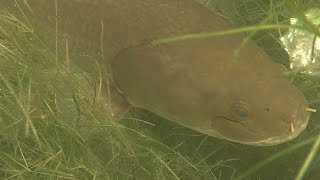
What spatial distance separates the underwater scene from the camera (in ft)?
8.74

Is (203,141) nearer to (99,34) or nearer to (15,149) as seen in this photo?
(99,34)

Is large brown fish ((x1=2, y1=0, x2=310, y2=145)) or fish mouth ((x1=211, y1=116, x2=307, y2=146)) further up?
large brown fish ((x1=2, y1=0, x2=310, y2=145))

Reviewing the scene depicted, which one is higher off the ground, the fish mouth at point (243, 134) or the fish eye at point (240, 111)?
the fish eye at point (240, 111)

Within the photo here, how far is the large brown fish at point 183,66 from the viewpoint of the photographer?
264cm

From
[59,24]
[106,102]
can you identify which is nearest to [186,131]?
[106,102]

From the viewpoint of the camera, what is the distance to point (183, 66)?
9.32 feet

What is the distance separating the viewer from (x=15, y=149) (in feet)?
8.61

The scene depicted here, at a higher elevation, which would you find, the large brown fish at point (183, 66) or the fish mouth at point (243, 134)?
the large brown fish at point (183, 66)

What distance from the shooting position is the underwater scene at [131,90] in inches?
105

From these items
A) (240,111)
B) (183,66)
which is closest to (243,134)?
(240,111)

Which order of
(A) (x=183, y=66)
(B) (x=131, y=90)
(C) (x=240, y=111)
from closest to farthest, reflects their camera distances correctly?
(C) (x=240, y=111) → (A) (x=183, y=66) → (B) (x=131, y=90)

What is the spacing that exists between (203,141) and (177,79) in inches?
33.3

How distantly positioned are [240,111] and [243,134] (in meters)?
0.18

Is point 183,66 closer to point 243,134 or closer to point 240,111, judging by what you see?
point 240,111
